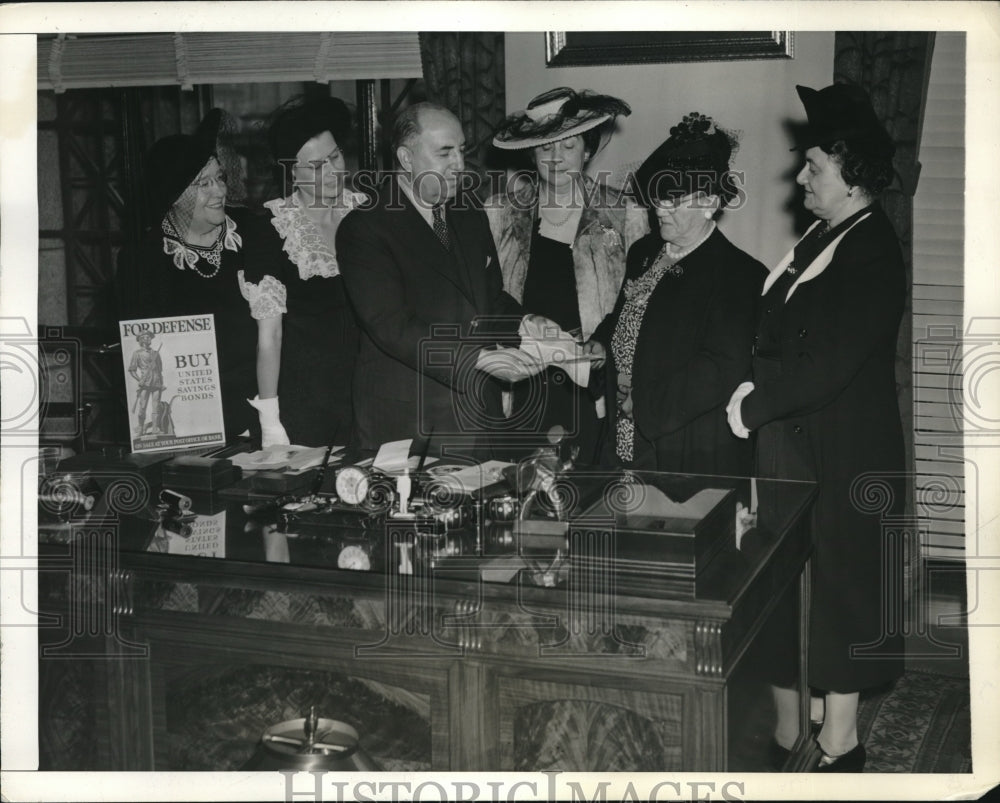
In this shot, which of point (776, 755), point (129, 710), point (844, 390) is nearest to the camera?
point (129, 710)

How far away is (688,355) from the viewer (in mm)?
3430

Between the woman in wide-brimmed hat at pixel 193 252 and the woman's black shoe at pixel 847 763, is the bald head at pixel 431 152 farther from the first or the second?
the woman's black shoe at pixel 847 763

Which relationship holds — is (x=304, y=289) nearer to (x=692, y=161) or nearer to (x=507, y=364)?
(x=507, y=364)

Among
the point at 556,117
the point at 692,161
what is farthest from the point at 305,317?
the point at 692,161

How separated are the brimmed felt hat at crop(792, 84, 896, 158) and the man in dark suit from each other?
1.07 m

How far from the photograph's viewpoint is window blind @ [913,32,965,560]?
3.14 m

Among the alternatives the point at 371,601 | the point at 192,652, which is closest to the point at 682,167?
the point at 371,601

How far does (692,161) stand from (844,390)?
2.80 feet

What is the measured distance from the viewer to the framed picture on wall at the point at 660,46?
329 cm

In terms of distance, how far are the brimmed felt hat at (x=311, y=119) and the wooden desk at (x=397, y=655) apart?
1.48 meters

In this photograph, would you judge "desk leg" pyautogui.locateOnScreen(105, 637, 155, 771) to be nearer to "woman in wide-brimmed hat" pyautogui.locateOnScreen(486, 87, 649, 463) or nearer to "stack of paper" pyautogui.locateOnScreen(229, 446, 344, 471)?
"stack of paper" pyautogui.locateOnScreen(229, 446, 344, 471)

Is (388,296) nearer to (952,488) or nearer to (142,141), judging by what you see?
(142,141)

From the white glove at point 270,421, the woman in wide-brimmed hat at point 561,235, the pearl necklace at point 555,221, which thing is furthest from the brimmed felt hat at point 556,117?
the white glove at point 270,421

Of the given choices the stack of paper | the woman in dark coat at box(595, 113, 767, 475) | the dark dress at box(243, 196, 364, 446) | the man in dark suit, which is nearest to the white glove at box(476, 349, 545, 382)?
the man in dark suit
